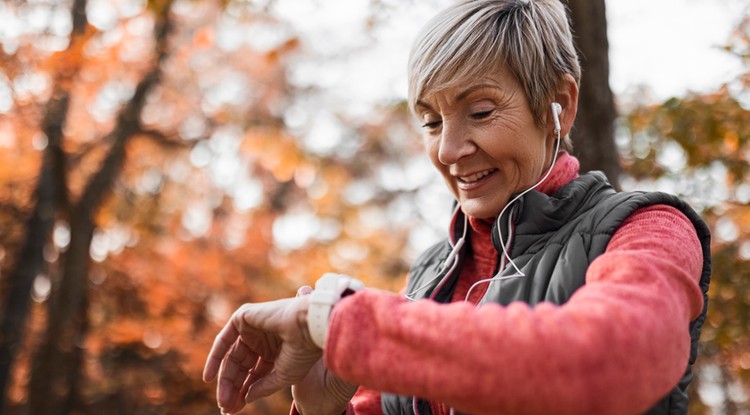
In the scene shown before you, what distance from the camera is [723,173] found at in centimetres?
386

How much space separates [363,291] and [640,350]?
484 mm

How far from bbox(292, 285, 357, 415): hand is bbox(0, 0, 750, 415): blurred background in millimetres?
3520

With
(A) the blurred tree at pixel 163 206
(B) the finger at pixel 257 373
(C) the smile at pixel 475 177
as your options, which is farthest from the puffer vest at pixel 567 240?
(A) the blurred tree at pixel 163 206

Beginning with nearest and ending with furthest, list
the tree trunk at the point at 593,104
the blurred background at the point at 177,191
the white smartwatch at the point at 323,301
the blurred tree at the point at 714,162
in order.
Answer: the white smartwatch at the point at 323,301 → the tree trunk at the point at 593,104 → the blurred tree at the point at 714,162 → the blurred background at the point at 177,191

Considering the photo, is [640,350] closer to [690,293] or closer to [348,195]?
[690,293]

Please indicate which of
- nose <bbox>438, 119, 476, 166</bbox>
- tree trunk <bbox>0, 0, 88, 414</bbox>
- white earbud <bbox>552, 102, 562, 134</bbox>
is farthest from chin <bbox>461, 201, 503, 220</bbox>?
tree trunk <bbox>0, 0, 88, 414</bbox>

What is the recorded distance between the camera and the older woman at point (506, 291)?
3.69 feet

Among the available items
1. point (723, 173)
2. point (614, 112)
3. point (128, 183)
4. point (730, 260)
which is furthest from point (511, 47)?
point (128, 183)

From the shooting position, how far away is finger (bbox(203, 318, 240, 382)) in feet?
5.27

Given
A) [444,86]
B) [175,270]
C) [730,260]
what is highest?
[444,86]

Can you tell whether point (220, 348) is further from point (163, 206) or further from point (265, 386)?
point (163, 206)

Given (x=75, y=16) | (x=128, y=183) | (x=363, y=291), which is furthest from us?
(x=128, y=183)

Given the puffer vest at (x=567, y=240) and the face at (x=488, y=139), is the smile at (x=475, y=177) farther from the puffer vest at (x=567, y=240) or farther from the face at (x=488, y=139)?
the puffer vest at (x=567, y=240)

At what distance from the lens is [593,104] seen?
10.0 ft
